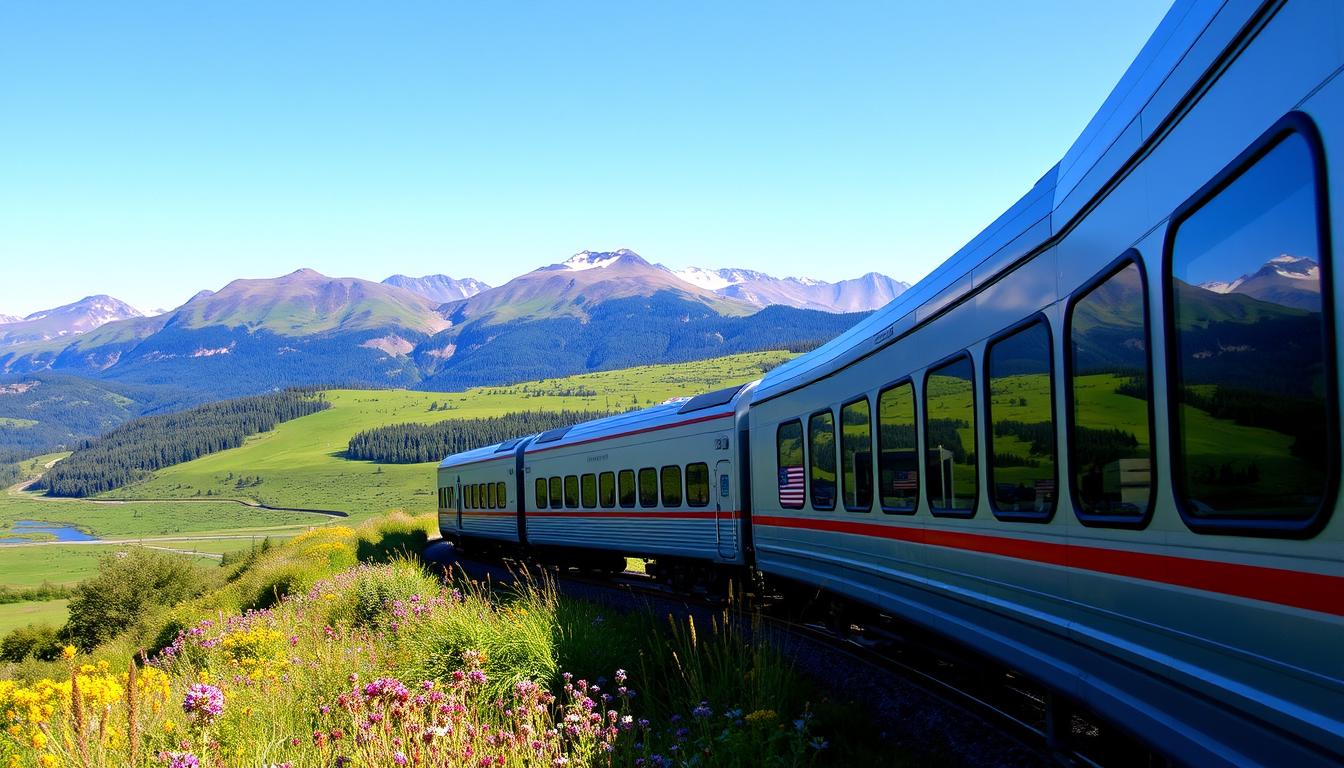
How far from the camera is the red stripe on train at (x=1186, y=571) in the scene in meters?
3.05

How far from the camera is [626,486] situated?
61.4ft

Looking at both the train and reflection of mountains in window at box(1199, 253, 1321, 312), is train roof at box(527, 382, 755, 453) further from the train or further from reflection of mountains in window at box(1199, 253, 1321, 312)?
reflection of mountains in window at box(1199, 253, 1321, 312)

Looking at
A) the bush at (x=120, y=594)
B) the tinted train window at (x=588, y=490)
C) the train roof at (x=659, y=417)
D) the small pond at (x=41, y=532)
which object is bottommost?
the small pond at (x=41, y=532)

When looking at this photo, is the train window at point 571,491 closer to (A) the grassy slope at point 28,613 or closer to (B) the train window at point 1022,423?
(B) the train window at point 1022,423

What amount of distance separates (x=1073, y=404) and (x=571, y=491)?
17175mm

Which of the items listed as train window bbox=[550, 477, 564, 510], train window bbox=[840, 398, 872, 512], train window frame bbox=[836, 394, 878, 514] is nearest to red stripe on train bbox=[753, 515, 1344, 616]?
train window frame bbox=[836, 394, 878, 514]

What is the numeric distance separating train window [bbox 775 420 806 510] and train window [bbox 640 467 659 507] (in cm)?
488

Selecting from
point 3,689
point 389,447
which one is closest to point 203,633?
point 3,689

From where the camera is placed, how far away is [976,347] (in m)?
6.74

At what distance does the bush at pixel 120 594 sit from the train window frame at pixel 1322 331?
1264 inches

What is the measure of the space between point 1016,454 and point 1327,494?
3019 millimetres

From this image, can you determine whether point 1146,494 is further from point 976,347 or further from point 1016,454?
point 976,347

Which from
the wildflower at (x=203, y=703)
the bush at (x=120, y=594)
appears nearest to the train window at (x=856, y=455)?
the wildflower at (x=203, y=703)

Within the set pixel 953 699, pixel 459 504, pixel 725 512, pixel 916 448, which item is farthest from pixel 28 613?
pixel 916 448
